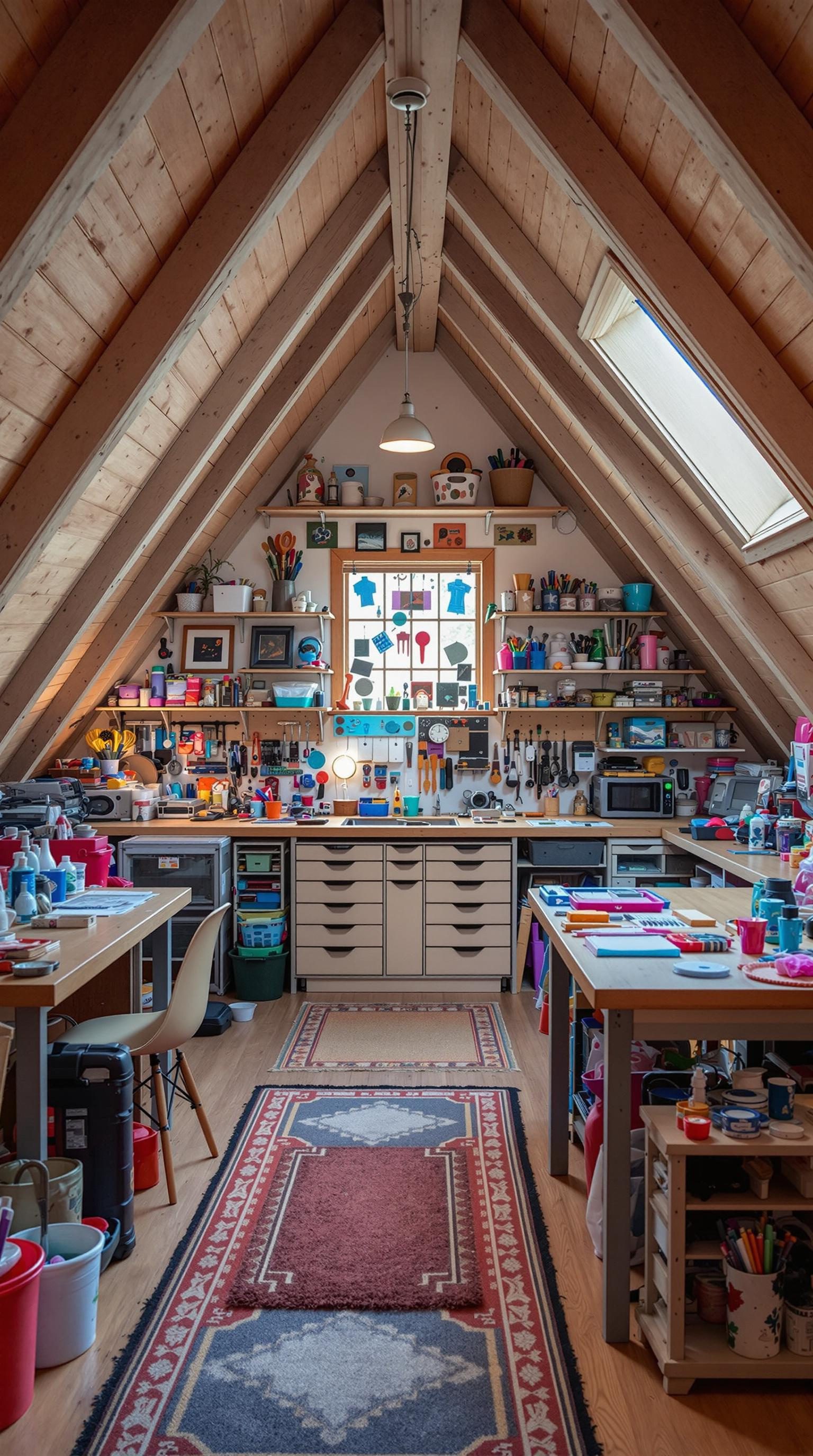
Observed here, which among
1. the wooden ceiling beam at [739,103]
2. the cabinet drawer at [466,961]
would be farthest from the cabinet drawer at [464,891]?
Answer: the wooden ceiling beam at [739,103]

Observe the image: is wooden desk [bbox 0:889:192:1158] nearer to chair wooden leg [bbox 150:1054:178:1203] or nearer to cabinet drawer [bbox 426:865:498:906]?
chair wooden leg [bbox 150:1054:178:1203]

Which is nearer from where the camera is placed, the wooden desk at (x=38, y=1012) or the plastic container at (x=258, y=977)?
the wooden desk at (x=38, y=1012)

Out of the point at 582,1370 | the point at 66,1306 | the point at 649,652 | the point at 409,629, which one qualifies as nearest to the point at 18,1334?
the point at 66,1306

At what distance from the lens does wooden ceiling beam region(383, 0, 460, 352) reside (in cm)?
290

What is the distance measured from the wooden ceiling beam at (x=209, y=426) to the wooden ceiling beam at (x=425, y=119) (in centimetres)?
16

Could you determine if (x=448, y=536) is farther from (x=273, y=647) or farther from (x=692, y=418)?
(x=692, y=418)

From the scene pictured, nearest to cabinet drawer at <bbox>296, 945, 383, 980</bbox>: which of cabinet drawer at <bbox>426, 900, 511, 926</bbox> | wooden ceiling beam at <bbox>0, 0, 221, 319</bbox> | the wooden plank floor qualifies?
cabinet drawer at <bbox>426, 900, 511, 926</bbox>

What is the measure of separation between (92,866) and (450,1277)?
1973mm

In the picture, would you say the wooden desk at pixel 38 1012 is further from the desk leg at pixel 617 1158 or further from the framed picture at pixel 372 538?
the framed picture at pixel 372 538

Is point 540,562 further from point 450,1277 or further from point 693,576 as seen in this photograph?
point 450,1277

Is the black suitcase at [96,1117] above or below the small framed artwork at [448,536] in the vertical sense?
below

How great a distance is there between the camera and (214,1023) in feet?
15.3

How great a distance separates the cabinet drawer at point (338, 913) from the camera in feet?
17.2

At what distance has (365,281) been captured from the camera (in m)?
4.63
